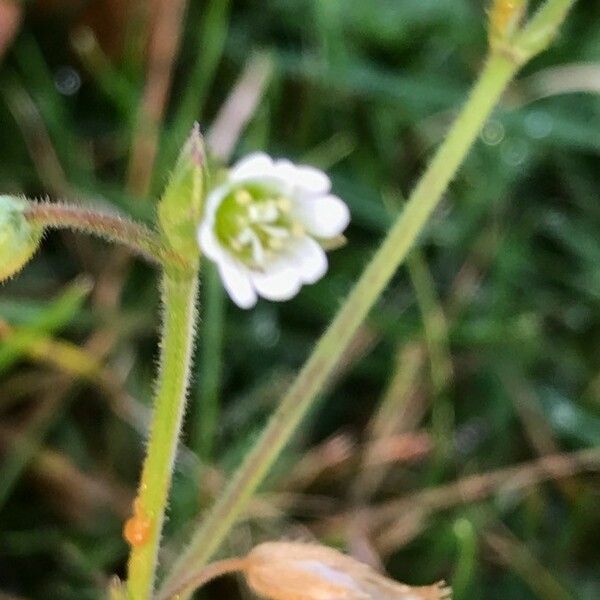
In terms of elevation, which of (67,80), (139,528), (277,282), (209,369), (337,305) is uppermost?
(67,80)

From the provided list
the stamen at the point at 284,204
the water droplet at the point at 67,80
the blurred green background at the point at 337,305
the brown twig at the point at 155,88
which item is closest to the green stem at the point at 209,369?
the blurred green background at the point at 337,305

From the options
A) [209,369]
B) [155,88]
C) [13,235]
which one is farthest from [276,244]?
[155,88]

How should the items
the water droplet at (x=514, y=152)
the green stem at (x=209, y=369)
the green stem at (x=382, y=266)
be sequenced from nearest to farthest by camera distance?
the green stem at (x=382, y=266) → the green stem at (x=209, y=369) → the water droplet at (x=514, y=152)

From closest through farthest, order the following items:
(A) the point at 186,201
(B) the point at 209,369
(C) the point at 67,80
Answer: (A) the point at 186,201 < (B) the point at 209,369 < (C) the point at 67,80

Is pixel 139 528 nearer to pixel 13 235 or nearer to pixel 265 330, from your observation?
pixel 13 235

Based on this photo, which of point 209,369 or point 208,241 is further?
point 209,369

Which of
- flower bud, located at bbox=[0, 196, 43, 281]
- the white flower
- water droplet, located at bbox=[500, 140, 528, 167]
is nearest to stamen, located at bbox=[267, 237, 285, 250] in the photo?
the white flower

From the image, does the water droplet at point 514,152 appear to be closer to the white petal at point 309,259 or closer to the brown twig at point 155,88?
the brown twig at point 155,88

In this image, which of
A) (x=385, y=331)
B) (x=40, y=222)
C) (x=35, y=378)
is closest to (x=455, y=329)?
(x=385, y=331)
